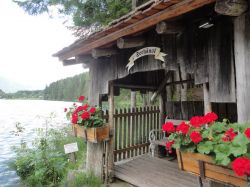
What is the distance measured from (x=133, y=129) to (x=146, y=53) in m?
2.65

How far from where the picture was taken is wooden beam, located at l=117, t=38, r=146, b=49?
9.65 feet


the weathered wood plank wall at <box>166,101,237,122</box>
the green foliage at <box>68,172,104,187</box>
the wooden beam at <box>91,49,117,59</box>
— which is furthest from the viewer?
the weathered wood plank wall at <box>166,101,237,122</box>

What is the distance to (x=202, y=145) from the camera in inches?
74.1

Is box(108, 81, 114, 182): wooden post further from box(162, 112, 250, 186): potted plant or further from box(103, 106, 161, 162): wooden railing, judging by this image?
box(162, 112, 250, 186): potted plant

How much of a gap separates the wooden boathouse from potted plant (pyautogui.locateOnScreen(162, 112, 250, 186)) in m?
0.33

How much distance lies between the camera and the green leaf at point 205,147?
1.82 meters

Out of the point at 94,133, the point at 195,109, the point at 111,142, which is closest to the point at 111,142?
the point at 111,142

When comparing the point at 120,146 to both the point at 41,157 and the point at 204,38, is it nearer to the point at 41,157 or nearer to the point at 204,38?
the point at 41,157

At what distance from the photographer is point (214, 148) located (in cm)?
181

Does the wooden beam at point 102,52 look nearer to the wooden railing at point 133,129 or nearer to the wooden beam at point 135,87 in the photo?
the wooden beam at point 135,87

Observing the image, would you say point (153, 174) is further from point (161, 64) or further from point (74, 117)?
point (161, 64)

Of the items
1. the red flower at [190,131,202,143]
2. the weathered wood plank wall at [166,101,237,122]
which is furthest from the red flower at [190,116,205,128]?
the weathered wood plank wall at [166,101,237,122]

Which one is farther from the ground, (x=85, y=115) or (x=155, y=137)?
(x=85, y=115)

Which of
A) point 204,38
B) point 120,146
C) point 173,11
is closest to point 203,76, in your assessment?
point 204,38
